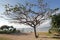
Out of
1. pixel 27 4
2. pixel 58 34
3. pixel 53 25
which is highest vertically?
pixel 27 4

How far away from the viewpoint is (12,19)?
21328mm

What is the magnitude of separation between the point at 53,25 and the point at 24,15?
5.68 meters

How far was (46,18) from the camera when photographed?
21.4 m

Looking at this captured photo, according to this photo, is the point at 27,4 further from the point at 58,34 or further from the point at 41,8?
the point at 58,34

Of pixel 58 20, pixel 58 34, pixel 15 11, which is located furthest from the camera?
pixel 58 34

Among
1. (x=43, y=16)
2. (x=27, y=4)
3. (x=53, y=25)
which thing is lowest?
(x=53, y=25)

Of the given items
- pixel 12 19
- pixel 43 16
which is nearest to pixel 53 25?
pixel 43 16

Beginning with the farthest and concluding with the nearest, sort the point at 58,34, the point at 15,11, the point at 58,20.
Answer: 1. the point at 58,34
2. the point at 58,20
3. the point at 15,11

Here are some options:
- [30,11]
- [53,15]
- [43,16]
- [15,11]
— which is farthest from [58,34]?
[15,11]

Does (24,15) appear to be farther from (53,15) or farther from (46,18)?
(53,15)

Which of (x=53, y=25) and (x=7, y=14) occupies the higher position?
(x=7, y=14)

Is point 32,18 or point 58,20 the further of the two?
point 58,20

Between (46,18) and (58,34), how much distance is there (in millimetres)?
4475

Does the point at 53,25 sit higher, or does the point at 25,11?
the point at 25,11
